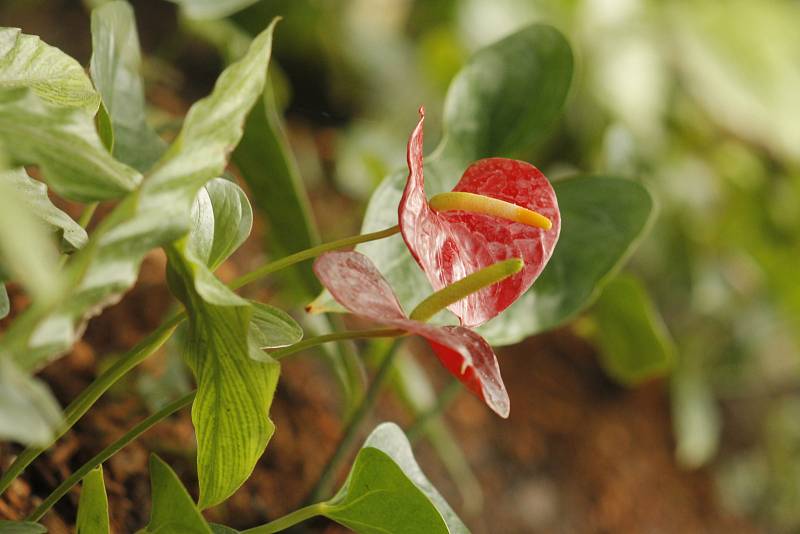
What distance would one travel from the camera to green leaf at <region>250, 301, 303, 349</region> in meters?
0.36

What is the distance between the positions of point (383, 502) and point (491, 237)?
0.14 m

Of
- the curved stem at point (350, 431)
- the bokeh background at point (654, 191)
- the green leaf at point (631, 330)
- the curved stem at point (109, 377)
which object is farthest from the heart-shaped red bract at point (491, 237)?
the bokeh background at point (654, 191)

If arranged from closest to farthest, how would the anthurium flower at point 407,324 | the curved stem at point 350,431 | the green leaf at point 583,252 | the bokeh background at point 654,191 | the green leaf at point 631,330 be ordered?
the anthurium flower at point 407,324 < the green leaf at point 583,252 < the curved stem at point 350,431 < the green leaf at point 631,330 < the bokeh background at point 654,191

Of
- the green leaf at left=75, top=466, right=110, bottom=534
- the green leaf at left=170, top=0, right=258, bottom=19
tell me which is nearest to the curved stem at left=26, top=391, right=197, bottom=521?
the green leaf at left=75, top=466, right=110, bottom=534

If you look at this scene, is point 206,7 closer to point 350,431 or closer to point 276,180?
point 276,180

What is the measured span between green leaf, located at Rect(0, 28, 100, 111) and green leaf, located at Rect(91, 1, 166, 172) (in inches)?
3.1

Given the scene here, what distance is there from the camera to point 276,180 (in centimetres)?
62

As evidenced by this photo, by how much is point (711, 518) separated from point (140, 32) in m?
1.26

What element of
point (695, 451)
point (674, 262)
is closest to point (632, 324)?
point (695, 451)

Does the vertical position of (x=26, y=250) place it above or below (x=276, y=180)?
above

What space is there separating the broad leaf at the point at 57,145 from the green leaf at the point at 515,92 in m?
0.34

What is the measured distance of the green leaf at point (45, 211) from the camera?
34cm

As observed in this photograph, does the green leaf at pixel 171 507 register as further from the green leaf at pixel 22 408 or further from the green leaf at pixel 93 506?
the green leaf at pixel 22 408

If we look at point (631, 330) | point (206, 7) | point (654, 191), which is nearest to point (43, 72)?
point (206, 7)
